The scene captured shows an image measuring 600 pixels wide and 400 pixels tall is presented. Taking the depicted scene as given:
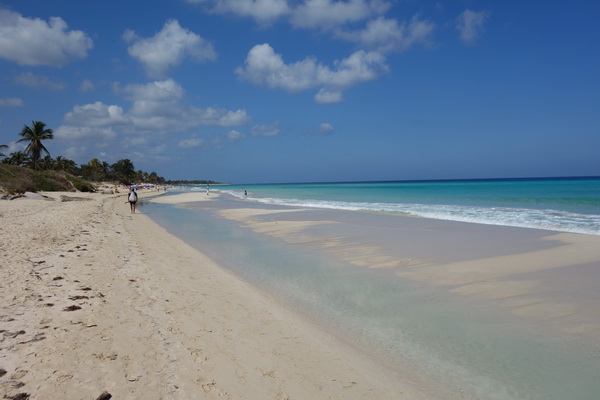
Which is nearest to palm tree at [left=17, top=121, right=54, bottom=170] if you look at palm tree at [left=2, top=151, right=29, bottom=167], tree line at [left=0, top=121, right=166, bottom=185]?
tree line at [left=0, top=121, right=166, bottom=185]

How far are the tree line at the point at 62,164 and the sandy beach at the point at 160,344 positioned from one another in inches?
2258

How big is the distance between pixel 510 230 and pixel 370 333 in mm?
13950

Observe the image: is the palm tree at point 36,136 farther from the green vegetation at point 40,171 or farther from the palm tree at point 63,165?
the palm tree at point 63,165

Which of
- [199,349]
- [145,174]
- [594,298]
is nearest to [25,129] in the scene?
[199,349]

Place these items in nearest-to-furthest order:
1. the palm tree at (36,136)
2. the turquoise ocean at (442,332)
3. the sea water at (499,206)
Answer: the turquoise ocean at (442,332) < the sea water at (499,206) < the palm tree at (36,136)

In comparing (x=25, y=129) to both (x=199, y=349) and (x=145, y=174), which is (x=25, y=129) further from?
(x=145, y=174)

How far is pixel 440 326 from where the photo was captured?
18.7 feet

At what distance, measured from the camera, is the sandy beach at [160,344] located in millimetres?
3584

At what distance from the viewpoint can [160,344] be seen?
4.50 metres

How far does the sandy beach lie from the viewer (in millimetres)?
3584

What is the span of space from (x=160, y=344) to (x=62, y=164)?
109831 millimetres

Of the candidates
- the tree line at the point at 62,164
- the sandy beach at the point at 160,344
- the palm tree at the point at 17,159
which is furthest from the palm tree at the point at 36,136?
the sandy beach at the point at 160,344

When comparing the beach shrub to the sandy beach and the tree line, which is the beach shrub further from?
the sandy beach

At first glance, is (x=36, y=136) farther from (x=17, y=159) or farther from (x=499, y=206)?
(x=499, y=206)
